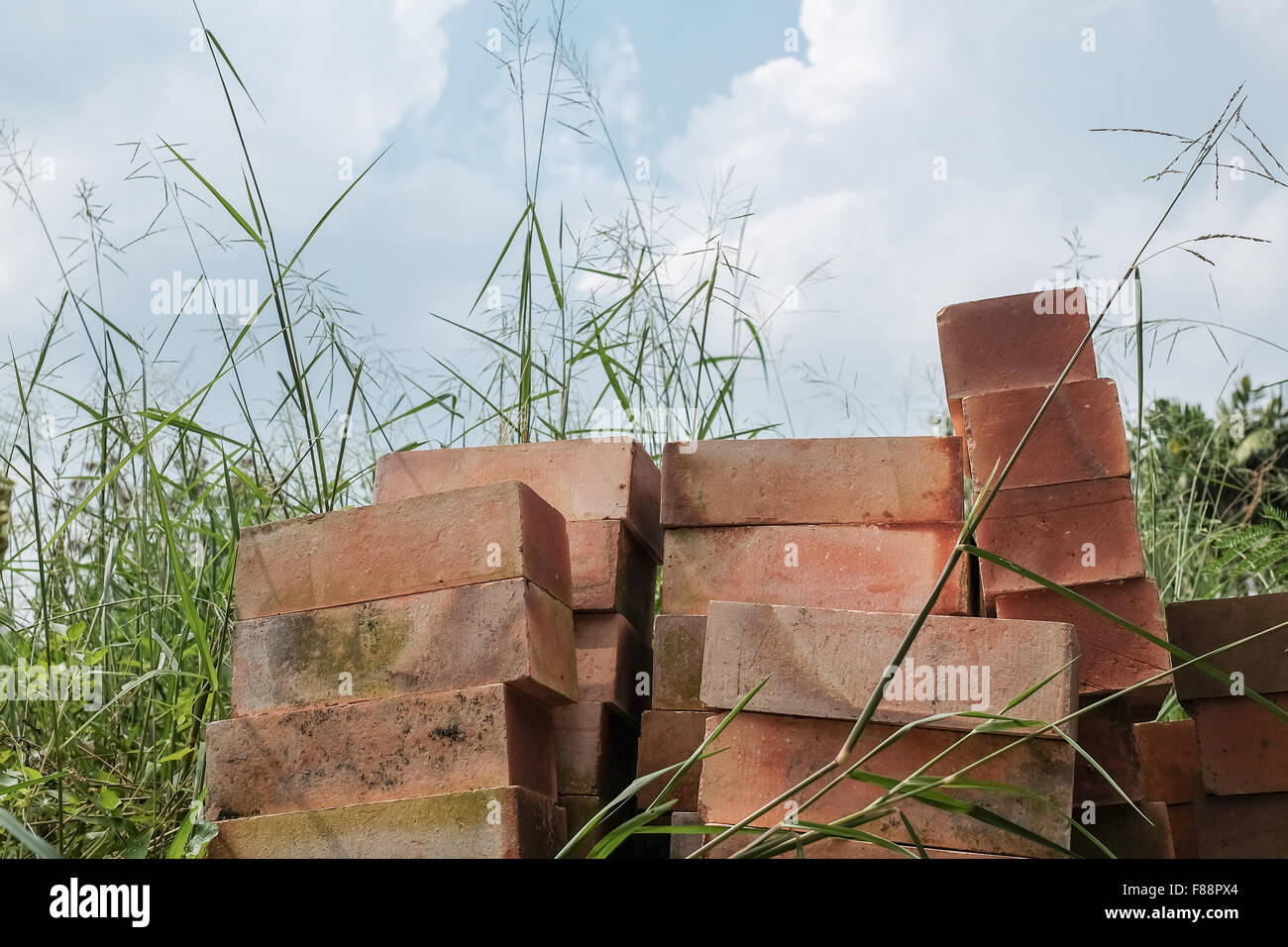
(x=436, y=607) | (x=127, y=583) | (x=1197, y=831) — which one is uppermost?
(x=127, y=583)

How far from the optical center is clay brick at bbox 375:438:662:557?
3021 mm

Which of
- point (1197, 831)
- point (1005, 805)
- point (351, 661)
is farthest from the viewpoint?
point (1197, 831)

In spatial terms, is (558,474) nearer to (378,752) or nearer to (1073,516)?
(378,752)

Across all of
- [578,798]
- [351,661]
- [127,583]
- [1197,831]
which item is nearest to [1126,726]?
[1197,831]

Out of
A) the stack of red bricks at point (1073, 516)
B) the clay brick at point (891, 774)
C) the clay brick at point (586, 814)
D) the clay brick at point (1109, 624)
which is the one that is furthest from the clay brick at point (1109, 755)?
the clay brick at point (586, 814)

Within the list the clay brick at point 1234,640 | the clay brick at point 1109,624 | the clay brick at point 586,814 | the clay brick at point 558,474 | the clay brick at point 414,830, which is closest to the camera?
the clay brick at point 414,830

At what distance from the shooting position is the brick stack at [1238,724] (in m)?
2.88

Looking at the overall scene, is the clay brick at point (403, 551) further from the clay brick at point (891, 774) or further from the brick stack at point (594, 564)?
the clay brick at point (891, 774)

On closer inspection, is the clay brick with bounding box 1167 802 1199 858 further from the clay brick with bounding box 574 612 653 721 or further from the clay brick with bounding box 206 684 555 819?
the clay brick with bounding box 206 684 555 819

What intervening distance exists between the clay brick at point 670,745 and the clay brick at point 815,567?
0.89ft
